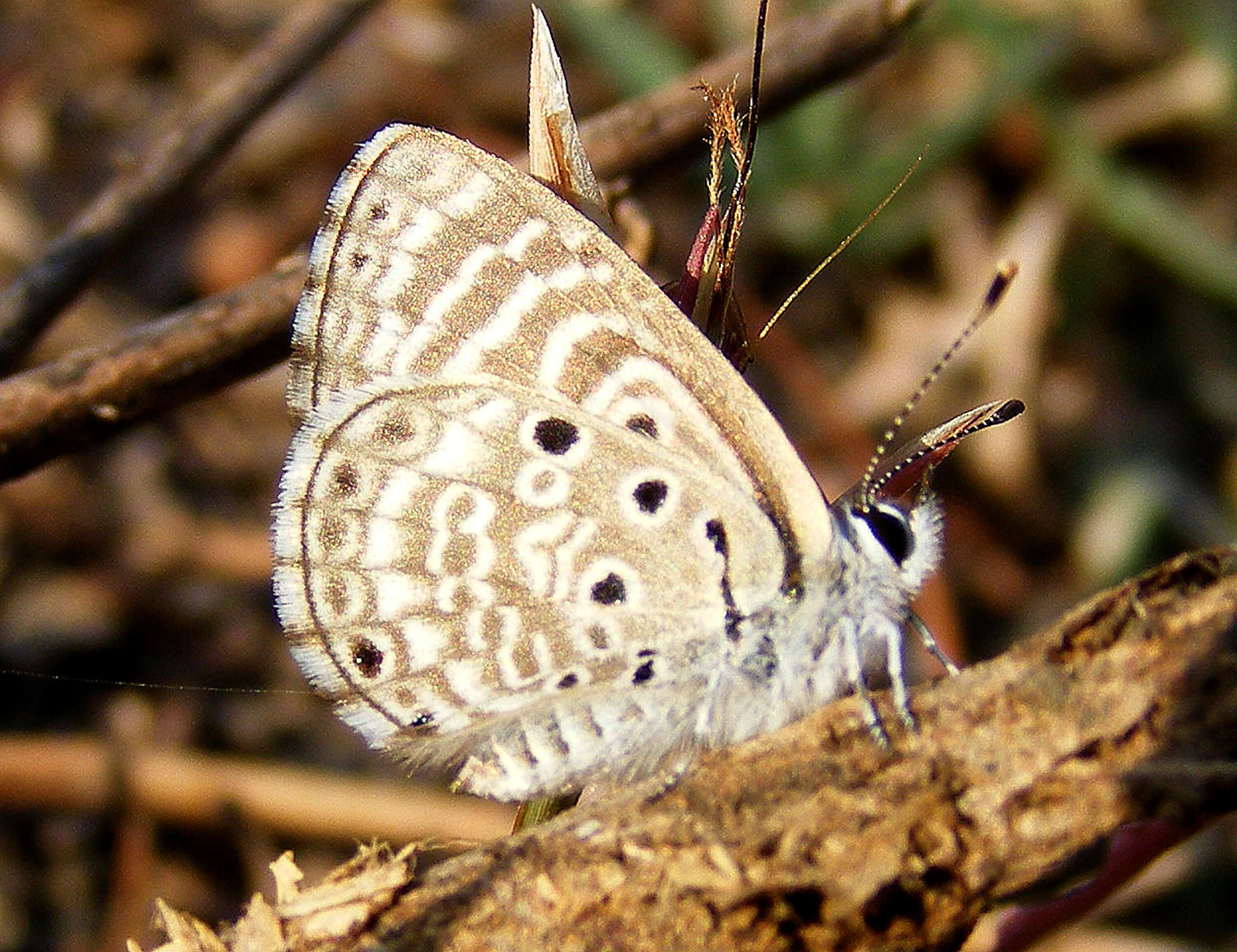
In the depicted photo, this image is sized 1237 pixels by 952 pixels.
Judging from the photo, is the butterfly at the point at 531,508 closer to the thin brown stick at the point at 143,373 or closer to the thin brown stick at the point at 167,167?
the thin brown stick at the point at 143,373

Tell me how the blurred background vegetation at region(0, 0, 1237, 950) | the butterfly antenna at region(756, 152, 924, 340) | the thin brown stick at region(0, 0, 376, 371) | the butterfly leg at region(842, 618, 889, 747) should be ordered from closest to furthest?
the butterfly leg at region(842, 618, 889, 747), the butterfly antenna at region(756, 152, 924, 340), the thin brown stick at region(0, 0, 376, 371), the blurred background vegetation at region(0, 0, 1237, 950)

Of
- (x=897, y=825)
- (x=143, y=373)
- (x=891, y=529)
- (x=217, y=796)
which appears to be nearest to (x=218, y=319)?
(x=143, y=373)

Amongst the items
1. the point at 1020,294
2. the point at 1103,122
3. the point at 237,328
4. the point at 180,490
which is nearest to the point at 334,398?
the point at 237,328

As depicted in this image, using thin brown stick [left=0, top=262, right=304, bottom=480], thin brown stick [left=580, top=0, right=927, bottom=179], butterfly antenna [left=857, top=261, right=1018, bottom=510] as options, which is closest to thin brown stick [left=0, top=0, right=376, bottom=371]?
thin brown stick [left=0, top=262, right=304, bottom=480]

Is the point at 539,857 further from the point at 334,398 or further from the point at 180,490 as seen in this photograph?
the point at 180,490

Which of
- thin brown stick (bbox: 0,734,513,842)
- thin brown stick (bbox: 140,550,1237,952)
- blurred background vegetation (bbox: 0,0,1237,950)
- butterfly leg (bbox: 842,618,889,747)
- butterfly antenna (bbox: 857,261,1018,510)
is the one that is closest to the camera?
thin brown stick (bbox: 140,550,1237,952)

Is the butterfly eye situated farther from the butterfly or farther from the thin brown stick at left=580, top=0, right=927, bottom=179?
the thin brown stick at left=580, top=0, right=927, bottom=179

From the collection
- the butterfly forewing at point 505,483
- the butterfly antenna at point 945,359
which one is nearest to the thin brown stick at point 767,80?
the butterfly forewing at point 505,483
